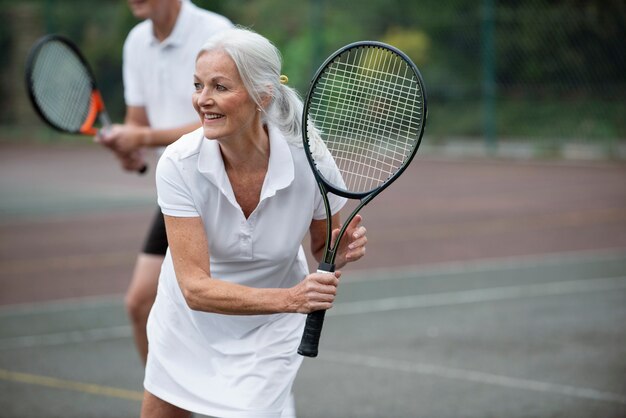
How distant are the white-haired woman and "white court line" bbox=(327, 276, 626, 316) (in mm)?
4135

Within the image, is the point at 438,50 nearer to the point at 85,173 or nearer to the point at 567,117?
the point at 567,117

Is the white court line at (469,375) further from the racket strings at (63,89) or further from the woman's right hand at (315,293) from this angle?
the woman's right hand at (315,293)

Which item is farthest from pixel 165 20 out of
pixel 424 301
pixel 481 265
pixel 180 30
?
pixel 481 265

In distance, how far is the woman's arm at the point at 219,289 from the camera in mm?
2996

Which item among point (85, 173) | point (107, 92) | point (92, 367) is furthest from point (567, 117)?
point (92, 367)

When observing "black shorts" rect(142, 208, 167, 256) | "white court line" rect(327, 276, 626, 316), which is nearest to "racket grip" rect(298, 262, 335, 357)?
"black shorts" rect(142, 208, 167, 256)

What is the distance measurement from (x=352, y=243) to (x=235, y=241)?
338mm

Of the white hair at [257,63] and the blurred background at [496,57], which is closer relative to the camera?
the white hair at [257,63]

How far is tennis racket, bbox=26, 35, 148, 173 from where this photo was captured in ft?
17.7

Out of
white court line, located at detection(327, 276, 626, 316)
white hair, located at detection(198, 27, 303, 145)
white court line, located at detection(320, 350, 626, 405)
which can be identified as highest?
white hair, located at detection(198, 27, 303, 145)

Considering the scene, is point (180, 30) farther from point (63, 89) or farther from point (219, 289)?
point (219, 289)

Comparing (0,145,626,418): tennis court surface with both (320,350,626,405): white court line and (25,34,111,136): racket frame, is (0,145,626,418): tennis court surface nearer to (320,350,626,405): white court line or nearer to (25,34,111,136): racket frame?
(320,350,626,405): white court line

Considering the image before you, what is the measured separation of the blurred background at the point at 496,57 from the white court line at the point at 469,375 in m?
11.4

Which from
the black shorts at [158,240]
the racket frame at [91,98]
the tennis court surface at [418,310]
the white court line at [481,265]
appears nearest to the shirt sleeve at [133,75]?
the racket frame at [91,98]
